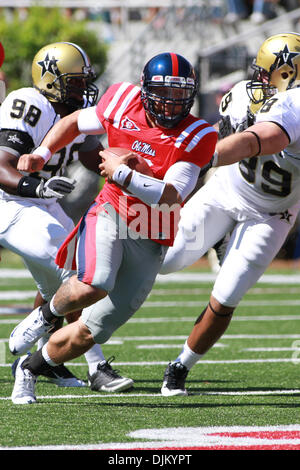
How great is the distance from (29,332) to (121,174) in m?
0.96

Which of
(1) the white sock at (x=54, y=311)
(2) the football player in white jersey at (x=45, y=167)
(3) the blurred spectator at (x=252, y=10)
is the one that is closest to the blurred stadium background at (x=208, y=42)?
(3) the blurred spectator at (x=252, y=10)

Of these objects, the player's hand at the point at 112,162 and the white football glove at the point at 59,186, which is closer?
the player's hand at the point at 112,162

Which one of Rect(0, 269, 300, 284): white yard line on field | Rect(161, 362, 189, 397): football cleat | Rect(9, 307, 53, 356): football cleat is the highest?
Rect(9, 307, 53, 356): football cleat

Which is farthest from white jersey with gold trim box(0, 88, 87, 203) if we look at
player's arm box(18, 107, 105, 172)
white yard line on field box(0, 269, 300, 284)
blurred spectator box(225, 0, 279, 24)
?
blurred spectator box(225, 0, 279, 24)

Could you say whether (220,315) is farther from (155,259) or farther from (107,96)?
(107,96)

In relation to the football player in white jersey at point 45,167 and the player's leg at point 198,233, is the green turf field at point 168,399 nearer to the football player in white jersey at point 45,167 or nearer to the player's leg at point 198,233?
the football player in white jersey at point 45,167

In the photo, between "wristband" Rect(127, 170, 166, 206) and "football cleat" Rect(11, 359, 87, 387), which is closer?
"wristband" Rect(127, 170, 166, 206)

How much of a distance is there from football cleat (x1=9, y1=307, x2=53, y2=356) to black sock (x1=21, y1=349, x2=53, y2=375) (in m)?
0.07

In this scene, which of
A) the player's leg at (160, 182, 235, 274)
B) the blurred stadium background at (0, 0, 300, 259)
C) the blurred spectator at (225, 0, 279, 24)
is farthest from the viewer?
the blurred spectator at (225, 0, 279, 24)

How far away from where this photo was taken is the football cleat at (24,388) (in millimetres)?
4125

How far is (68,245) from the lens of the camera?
161 inches

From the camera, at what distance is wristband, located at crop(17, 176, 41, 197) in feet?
14.4

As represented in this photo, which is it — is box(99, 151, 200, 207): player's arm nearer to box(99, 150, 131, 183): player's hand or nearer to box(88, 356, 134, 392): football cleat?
box(99, 150, 131, 183): player's hand
